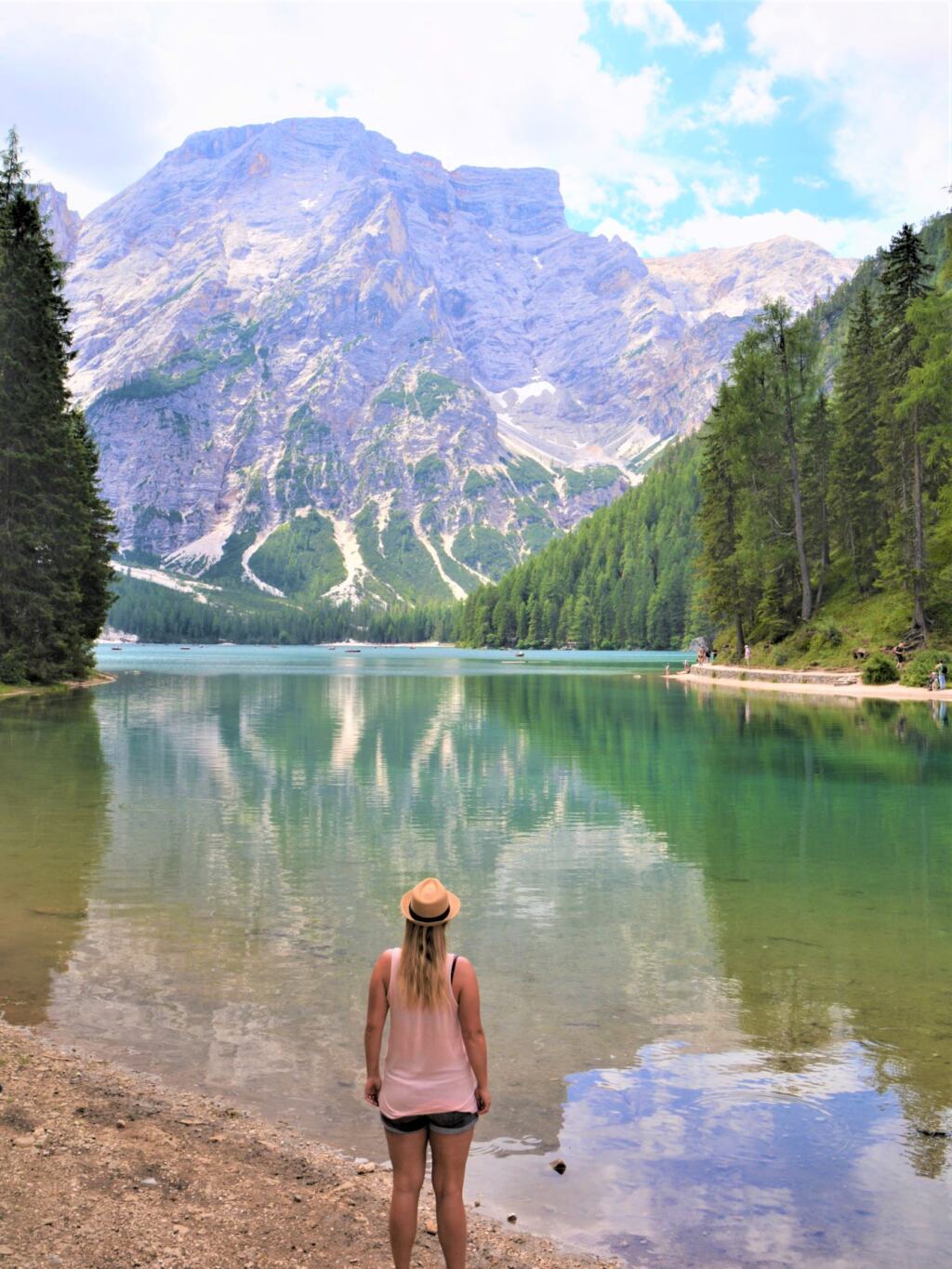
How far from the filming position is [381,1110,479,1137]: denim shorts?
18.9 ft

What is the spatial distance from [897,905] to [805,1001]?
4885 mm

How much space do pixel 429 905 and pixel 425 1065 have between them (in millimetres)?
1008

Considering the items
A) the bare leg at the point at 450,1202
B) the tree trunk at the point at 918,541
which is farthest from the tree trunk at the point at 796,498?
the bare leg at the point at 450,1202

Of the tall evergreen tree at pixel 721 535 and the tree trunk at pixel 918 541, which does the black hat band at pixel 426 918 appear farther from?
the tall evergreen tree at pixel 721 535

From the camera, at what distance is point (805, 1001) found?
10.9 m

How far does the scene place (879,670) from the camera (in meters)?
61.1

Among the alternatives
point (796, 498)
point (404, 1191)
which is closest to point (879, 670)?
point (796, 498)

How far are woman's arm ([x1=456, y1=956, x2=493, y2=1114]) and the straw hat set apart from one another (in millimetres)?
318

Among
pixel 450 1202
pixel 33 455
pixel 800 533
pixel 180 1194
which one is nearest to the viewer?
pixel 450 1202

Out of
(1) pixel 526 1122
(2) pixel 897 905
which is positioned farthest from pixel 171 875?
(2) pixel 897 905

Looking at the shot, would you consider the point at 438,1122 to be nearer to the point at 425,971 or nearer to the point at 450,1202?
the point at 450,1202

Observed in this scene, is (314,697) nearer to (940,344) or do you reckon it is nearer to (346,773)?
(346,773)

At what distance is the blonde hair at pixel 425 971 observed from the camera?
18.9 ft

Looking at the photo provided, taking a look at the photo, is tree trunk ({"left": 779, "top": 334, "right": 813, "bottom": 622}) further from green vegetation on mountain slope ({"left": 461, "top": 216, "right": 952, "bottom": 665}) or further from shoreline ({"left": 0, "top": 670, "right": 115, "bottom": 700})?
shoreline ({"left": 0, "top": 670, "right": 115, "bottom": 700})
